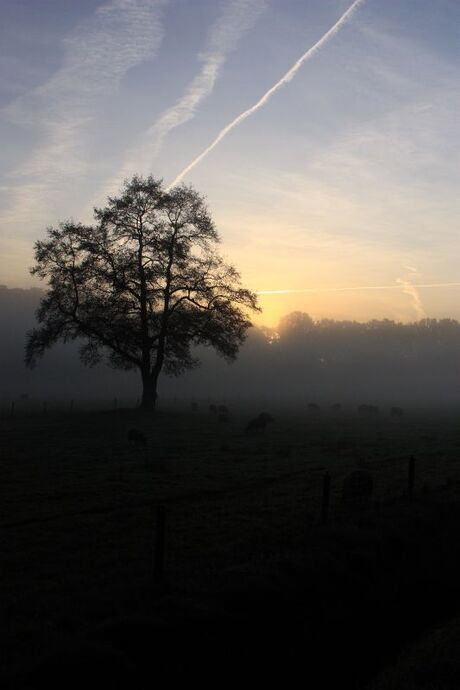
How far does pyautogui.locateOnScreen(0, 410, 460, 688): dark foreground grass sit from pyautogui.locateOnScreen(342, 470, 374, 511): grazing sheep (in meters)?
0.47

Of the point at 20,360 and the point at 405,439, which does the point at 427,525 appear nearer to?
the point at 405,439

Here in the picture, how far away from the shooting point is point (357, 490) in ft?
55.9

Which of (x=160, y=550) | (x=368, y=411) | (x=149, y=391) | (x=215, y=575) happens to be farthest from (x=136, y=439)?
(x=368, y=411)

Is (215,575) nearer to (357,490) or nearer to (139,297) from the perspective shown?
(357,490)

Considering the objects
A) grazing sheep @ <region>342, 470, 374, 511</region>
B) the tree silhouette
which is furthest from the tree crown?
grazing sheep @ <region>342, 470, 374, 511</region>

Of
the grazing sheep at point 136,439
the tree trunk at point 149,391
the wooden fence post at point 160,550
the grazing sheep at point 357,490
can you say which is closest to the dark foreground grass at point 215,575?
the wooden fence post at point 160,550

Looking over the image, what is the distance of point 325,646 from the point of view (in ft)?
31.8

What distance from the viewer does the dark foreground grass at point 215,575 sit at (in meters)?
8.34

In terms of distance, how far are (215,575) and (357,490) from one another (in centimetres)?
765

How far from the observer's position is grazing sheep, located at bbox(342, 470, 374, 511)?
54.4ft

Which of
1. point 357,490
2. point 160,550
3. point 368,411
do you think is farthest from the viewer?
point 368,411

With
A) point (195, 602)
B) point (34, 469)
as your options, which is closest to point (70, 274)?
point (34, 469)

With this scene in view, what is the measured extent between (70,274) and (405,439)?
82.3ft

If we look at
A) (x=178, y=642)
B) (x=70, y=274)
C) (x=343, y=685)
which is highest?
(x=70, y=274)
